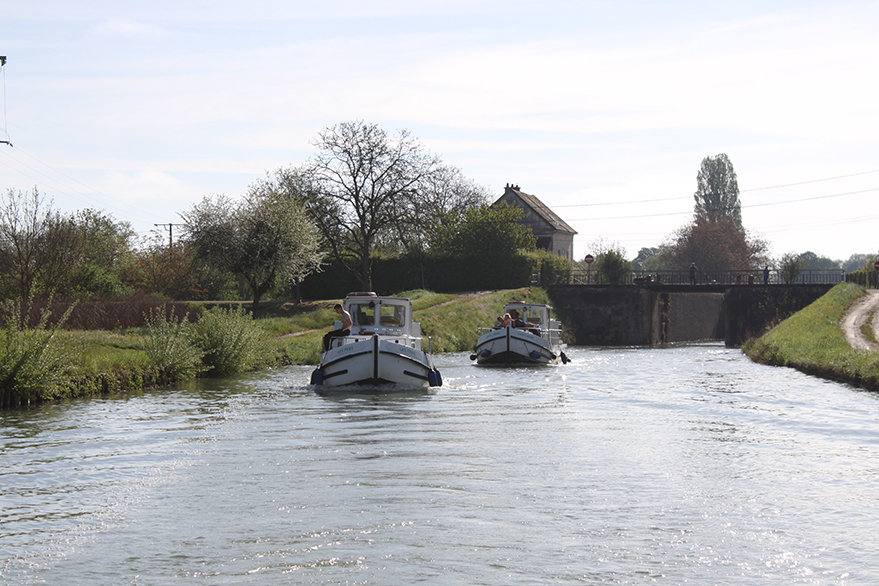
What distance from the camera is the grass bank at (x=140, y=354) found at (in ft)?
→ 55.4

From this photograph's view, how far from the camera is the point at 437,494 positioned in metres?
9.39

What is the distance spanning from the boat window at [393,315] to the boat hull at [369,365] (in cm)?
252

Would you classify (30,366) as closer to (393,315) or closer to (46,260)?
Answer: (393,315)

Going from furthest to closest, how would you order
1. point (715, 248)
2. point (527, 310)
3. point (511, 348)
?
point (715, 248)
point (527, 310)
point (511, 348)

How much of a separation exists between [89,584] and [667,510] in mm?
5708

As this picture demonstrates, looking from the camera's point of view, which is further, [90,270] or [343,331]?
[90,270]

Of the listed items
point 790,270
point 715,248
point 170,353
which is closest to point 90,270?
point 170,353

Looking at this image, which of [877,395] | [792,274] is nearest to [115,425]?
[877,395]

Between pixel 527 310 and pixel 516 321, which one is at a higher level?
pixel 527 310

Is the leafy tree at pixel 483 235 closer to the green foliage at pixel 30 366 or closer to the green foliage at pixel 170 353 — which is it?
the green foliage at pixel 170 353

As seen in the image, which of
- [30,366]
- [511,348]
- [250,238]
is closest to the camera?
[30,366]

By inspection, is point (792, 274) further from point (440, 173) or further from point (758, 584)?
point (758, 584)

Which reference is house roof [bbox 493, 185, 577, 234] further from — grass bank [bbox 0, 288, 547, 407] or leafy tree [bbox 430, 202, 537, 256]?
grass bank [bbox 0, 288, 547, 407]

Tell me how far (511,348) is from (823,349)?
34.8ft
